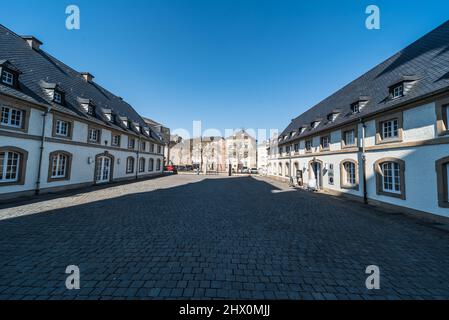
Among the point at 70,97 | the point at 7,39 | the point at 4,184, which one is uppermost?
Result: the point at 7,39

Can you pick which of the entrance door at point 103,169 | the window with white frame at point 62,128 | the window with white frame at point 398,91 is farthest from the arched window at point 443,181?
the entrance door at point 103,169

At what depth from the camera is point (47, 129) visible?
11008mm

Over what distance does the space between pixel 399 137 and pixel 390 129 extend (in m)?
1.01

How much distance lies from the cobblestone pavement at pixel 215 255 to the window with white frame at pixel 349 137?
593 cm

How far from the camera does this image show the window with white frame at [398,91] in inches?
350

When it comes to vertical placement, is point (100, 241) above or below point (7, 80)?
below

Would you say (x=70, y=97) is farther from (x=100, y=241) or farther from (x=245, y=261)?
(x=245, y=261)

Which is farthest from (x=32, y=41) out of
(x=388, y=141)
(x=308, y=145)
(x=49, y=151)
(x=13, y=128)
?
(x=388, y=141)

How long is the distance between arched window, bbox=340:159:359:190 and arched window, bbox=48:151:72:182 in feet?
62.9

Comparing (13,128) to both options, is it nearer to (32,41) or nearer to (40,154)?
(40,154)

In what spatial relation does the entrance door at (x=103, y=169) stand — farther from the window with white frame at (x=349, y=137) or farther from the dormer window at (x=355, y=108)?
the dormer window at (x=355, y=108)

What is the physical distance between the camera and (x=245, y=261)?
157 inches
